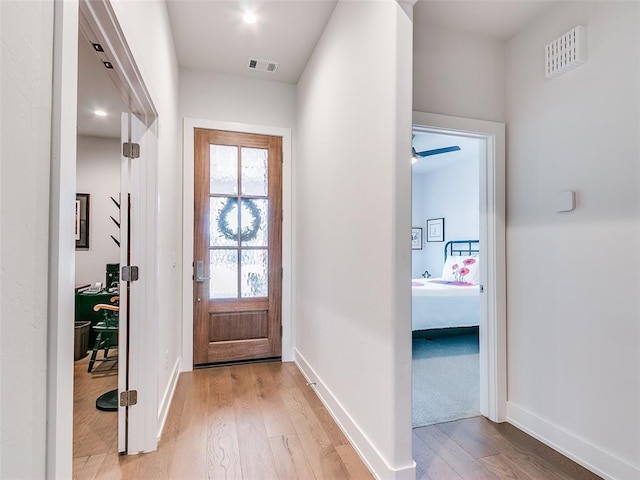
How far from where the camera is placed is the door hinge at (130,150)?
195cm

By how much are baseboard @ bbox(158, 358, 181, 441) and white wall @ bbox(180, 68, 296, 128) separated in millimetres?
2353

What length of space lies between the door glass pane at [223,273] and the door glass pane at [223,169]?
0.63m

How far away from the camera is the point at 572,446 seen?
1950 millimetres

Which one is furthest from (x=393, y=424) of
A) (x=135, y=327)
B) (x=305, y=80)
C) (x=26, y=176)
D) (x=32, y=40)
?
(x=305, y=80)

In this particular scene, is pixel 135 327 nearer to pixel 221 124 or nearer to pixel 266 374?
pixel 266 374

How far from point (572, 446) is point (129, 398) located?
99.6 inches

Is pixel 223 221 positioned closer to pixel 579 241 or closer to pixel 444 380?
pixel 444 380

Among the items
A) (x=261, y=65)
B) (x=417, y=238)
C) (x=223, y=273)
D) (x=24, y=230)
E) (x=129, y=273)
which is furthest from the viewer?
(x=417, y=238)

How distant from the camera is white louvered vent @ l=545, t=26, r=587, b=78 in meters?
1.95

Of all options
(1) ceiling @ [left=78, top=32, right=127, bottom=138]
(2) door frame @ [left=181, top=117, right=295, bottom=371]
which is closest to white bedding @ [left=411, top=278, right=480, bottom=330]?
(2) door frame @ [left=181, top=117, right=295, bottom=371]

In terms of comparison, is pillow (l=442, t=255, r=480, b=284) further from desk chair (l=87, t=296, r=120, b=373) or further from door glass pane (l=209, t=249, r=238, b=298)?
desk chair (l=87, t=296, r=120, b=373)

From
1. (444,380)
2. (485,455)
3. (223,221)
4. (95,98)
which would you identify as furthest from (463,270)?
(95,98)

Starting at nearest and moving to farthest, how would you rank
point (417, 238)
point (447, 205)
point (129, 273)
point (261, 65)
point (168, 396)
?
point (129, 273) < point (168, 396) < point (261, 65) < point (447, 205) < point (417, 238)

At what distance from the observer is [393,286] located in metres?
1.66
